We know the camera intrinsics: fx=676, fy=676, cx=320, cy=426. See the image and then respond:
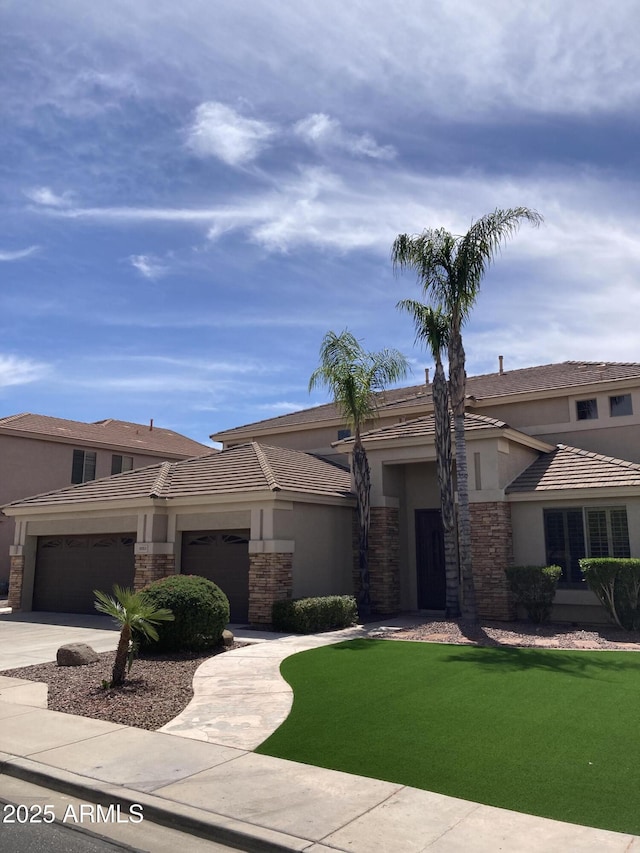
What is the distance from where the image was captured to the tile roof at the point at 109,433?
102 ft

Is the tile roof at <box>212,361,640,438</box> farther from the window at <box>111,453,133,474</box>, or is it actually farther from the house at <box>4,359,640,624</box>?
the window at <box>111,453,133,474</box>

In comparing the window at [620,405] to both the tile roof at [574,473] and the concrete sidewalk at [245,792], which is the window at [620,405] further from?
the concrete sidewalk at [245,792]

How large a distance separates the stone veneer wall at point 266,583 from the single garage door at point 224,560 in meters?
0.93

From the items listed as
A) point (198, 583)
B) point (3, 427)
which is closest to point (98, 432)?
point (3, 427)

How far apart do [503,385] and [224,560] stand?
476 inches

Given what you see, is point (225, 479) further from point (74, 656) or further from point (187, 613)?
point (74, 656)

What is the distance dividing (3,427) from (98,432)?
5.79m

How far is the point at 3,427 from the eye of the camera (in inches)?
1165

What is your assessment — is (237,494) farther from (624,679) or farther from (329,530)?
(624,679)

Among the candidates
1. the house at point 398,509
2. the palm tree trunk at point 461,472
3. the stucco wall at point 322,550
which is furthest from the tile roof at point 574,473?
the stucco wall at point 322,550

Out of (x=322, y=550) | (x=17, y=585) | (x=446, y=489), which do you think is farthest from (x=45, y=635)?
(x=446, y=489)

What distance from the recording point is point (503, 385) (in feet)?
79.4

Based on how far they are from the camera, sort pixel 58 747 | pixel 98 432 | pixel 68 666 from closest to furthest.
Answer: pixel 58 747, pixel 68 666, pixel 98 432

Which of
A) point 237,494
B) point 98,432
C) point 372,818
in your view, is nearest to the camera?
point 372,818
